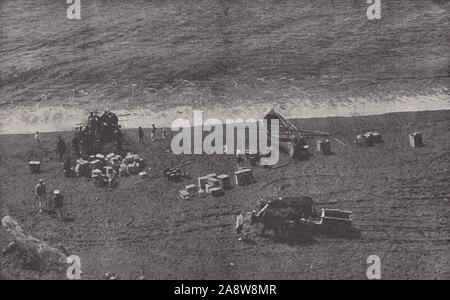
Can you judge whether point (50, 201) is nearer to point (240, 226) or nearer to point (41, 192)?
point (41, 192)

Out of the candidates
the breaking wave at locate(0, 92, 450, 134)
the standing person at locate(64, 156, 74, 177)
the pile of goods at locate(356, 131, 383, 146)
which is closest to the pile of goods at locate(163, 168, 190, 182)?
the standing person at locate(64, 156, 74, 177)

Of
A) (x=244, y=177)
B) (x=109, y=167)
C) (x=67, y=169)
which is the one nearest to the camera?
(x=244, y=177)

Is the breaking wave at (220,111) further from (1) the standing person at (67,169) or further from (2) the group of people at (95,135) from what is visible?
(1) the standing person at (67,169)

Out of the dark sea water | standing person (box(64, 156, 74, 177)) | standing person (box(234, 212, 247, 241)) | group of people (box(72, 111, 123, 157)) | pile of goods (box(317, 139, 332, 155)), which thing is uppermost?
the dark sea water

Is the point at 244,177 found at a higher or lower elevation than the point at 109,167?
lower

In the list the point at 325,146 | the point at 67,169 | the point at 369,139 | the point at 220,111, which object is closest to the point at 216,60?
the point at 220,111

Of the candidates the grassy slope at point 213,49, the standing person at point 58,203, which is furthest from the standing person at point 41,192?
the grassy slope at point 213,49

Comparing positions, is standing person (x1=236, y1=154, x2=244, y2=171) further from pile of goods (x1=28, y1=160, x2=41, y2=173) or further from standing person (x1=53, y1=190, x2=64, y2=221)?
pile of goods (x1=28, y1=160, x2=41, y2=173)
